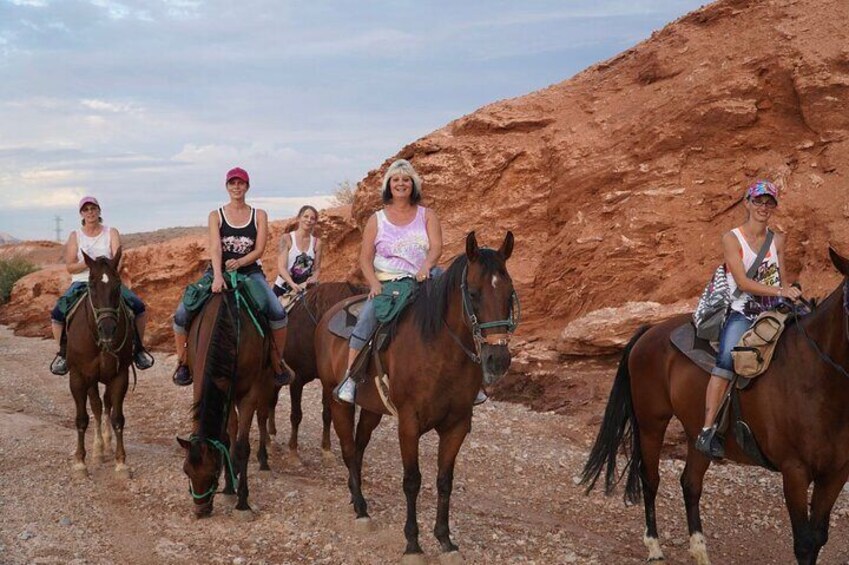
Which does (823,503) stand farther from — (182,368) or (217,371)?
A: (182,368)

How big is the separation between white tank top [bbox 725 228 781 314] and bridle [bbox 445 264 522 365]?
1788mm

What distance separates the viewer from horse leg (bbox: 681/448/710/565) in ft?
20.4

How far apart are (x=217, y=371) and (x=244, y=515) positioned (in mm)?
1310

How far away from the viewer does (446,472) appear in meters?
6.20

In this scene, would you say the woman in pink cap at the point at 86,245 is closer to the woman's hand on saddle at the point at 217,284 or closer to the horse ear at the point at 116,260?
the horse ear at the point at 116,260

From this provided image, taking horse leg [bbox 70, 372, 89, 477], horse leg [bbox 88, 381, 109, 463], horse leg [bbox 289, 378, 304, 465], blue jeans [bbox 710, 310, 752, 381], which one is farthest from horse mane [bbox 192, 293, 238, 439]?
blue jeans [bbox 710, 310, 752, 381]

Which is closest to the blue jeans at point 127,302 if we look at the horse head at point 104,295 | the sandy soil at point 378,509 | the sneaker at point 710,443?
the horse head at point 104,295

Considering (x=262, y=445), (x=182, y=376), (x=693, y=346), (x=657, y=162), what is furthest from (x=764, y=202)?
(x=657, y=162)

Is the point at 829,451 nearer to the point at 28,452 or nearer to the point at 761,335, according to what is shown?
the point at 761,335

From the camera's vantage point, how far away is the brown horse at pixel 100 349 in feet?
28.0

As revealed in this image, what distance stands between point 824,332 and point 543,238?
9624mm

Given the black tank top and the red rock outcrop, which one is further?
the red rock outcrop

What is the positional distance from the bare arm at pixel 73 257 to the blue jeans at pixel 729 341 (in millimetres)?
6829

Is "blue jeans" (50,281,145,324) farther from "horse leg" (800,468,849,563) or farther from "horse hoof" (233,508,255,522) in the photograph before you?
"horse leg" (800,468,849,563)
